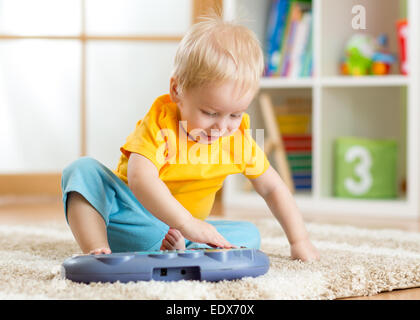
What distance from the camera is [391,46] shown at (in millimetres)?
2191

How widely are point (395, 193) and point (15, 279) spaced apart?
4.85 feet

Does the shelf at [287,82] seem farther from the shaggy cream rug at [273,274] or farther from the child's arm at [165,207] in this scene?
the child's arm at [165,207]

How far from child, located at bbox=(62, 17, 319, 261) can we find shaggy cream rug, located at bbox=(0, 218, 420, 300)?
80 mm

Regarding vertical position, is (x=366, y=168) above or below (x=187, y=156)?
below

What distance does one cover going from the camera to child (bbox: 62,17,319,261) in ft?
2.86

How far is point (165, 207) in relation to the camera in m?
0.86

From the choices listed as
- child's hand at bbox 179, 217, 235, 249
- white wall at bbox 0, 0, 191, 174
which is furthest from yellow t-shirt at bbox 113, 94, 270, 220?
white wall at bbox 0, 0, 191, 174

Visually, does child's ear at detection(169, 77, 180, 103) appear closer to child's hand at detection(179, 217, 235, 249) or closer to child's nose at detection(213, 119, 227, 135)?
child's nose at detection(213, 119, 227, 135)

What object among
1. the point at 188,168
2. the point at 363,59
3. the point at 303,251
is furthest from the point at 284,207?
the point at 363,59

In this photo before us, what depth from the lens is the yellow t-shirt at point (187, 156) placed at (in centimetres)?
93

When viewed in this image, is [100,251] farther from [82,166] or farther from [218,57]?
[218,57]

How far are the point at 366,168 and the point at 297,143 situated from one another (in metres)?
0.30

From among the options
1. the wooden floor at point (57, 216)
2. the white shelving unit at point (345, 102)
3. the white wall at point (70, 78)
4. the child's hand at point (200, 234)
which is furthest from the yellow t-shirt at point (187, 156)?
the white wall at point (70, 78)

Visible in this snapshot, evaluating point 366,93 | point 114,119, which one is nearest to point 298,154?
point 366,93
